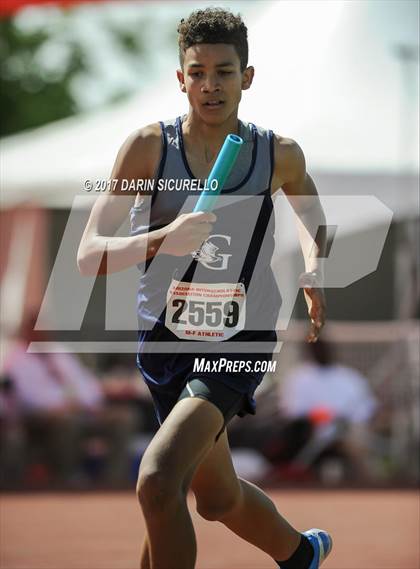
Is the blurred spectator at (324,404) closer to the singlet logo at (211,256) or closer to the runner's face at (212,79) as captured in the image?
the singlet logo at (211,256)

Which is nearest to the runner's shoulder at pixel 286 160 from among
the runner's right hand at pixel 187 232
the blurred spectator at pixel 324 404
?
the runner's right hand at pixel 187 232

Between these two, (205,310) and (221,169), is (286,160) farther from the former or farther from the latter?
(205,310)

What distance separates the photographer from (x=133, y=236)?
4.40m

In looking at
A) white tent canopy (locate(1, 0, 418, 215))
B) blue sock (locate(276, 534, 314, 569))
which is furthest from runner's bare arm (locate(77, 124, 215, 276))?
white tent canopy (locate(1, 0, 418, 215))

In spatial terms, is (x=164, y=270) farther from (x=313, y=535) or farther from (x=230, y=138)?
(x=313, y=535)

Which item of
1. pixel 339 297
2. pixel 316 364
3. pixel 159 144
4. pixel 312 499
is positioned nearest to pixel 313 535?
pixel 159 144

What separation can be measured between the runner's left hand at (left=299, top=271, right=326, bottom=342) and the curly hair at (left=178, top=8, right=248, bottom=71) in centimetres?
81

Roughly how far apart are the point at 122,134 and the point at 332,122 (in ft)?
6.62

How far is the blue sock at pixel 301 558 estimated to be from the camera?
16.0ft

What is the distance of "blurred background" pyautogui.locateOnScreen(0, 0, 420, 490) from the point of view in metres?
10.5

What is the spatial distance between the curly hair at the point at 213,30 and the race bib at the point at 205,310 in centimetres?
80

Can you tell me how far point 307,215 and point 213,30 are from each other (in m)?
0.84

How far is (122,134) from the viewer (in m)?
11.4

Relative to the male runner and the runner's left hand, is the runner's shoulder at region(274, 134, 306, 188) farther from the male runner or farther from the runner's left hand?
the runner's left hand
